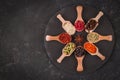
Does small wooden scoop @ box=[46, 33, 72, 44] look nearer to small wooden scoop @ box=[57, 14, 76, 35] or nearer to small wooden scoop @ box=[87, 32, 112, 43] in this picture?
small wooden scoop @ box=[57, 14, 76, 35]

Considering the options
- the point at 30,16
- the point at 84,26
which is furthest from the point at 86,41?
the point at 30,16

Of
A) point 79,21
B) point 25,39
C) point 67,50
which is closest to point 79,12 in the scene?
point 79,21

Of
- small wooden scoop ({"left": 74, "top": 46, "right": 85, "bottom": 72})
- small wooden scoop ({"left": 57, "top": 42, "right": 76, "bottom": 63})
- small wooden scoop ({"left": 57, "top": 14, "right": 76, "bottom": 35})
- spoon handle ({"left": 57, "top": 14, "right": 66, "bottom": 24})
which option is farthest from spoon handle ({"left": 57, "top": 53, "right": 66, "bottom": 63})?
spoon handle ({"left": 57, "top": 14, "right": 66, "bottom": 24})

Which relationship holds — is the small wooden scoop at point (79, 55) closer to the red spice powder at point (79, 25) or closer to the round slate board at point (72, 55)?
the round slate board at point (72, 55)

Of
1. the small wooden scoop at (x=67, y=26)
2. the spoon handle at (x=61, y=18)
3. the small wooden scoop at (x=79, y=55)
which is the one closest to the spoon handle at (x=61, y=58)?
the small wooden scoop at (x=79, y=55)

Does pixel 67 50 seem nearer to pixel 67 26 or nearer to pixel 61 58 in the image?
pixel 61 58

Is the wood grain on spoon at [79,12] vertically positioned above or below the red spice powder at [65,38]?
above
